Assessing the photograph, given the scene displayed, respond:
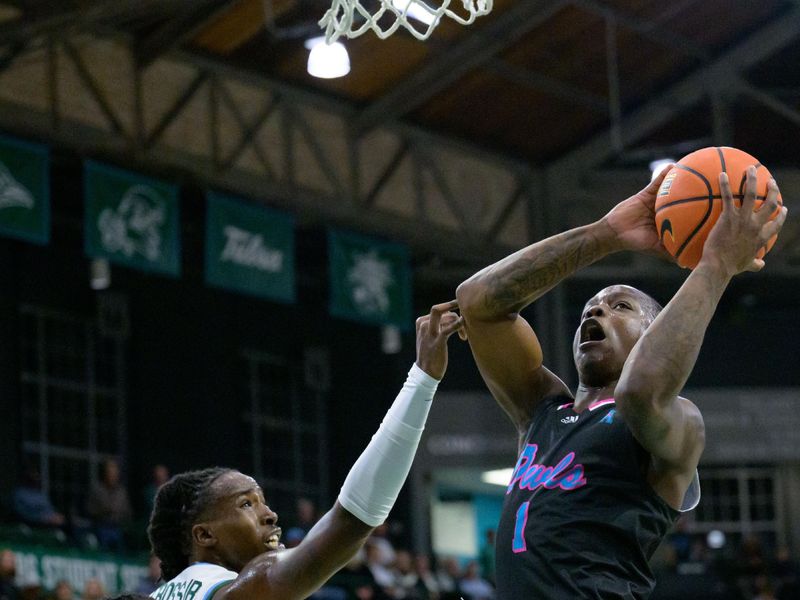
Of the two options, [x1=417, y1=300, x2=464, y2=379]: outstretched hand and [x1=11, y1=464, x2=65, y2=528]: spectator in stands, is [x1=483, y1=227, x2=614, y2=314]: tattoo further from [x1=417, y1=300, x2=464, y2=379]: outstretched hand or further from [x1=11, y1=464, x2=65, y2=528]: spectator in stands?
[x1=11, y1=464, x2=65, y2=528]: spectator in stands

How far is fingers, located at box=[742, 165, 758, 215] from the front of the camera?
4012mm

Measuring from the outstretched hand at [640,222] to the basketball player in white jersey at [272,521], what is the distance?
1.78 feet

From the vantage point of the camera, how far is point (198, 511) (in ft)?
13.4

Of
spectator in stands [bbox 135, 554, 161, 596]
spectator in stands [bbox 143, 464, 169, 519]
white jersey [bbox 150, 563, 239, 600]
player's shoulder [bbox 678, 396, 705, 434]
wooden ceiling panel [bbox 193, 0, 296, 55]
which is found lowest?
white jersey [bbox 150, 563, 239, 600]

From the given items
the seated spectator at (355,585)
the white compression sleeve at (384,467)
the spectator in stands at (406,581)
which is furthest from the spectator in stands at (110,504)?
the white compression sleeve at (384,467)

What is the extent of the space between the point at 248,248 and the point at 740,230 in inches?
511

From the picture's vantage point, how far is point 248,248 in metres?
16.7

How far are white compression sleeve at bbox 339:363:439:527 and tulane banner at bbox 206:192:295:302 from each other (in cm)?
1264

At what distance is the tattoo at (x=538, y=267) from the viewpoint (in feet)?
14.3

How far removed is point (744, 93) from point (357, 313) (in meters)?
5.55

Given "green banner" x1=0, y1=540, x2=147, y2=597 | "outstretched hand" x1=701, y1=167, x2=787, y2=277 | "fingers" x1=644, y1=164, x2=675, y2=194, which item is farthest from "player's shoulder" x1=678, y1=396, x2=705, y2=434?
"green banner" x1=0, y1=540, x2=147, y2=597

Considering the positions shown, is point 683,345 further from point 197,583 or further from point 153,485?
point 153,485

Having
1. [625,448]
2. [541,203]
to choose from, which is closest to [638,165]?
[541,203]

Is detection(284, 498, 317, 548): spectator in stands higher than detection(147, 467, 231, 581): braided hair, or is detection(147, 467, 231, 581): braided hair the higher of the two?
detection(284, 498, 317, 548): spectator in stands
